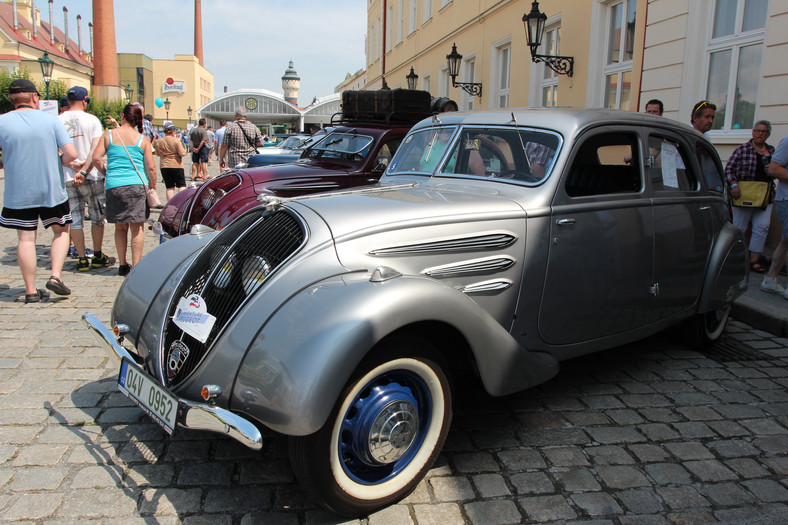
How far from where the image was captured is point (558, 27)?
11.3m

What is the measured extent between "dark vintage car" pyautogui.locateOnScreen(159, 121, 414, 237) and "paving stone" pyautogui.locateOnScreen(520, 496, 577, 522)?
14.0 ft

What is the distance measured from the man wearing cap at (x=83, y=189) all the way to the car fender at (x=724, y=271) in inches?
233

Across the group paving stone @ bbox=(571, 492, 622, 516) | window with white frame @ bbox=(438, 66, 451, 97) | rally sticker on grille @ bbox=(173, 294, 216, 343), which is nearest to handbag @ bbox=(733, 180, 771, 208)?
paving stone @ bbox=(571, 492, 622, 516)

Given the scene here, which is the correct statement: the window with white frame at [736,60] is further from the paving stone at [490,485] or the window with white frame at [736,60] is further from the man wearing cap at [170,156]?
the man wearing cap at [170,156]

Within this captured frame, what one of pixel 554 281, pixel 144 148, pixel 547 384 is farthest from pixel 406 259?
pixel 144 148

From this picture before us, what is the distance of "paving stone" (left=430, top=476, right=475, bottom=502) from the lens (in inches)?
96.7

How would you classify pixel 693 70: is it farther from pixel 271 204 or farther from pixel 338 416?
pixel 338 416

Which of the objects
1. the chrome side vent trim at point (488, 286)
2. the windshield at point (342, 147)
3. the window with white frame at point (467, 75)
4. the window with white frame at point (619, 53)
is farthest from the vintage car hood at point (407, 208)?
the window with white frame at point (467, 75)

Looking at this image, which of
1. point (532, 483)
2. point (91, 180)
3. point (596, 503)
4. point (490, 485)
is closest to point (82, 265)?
point (91, 180)

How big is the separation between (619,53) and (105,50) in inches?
1635

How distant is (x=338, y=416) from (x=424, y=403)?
48 cm

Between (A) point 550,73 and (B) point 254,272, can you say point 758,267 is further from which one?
(A) point 550,73

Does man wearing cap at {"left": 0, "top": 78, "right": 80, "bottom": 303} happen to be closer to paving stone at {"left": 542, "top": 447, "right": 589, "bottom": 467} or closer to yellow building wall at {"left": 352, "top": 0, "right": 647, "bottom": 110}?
paving stone at {"left": 542, "top": 447, "right": 589, "bottom": 467}

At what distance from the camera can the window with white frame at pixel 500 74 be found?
13.9 m
